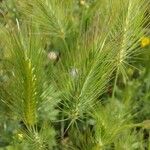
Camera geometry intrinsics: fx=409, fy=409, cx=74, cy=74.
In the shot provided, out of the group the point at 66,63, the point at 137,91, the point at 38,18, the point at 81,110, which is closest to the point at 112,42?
the point at 66,63

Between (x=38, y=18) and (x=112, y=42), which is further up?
(x=38, y=18)

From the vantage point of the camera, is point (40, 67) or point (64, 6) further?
point (64, 6)

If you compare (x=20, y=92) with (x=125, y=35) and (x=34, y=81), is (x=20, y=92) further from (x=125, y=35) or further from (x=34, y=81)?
(x=125, y=35)

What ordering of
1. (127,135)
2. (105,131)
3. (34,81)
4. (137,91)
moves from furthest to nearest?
(137,91) < (127,135) < (105,131) < (34,81)

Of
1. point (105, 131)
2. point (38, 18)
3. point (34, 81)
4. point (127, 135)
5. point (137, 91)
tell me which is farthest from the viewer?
point (137, 91)

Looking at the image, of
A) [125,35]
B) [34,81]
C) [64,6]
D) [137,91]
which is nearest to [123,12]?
[125,35]

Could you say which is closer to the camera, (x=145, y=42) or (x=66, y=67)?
(x=66, y=67)

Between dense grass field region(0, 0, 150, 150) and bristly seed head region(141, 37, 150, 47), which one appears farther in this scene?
bristly seed head region(141, 37, 150, 47)

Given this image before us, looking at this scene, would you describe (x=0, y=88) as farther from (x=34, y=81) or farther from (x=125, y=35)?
(x=125, y=35)

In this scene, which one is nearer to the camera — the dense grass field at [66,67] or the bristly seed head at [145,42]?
the dense grass field at [66,67]

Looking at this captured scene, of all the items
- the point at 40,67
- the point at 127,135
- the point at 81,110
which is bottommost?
the point at 127,135
